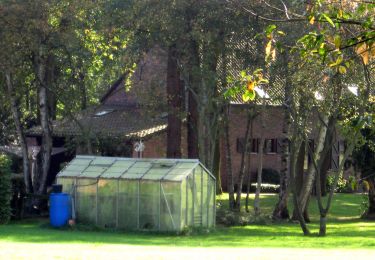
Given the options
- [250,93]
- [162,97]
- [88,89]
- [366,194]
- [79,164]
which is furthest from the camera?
[366,194]

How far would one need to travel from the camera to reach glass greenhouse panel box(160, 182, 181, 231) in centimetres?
2459

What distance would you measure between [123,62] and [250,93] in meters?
20.7

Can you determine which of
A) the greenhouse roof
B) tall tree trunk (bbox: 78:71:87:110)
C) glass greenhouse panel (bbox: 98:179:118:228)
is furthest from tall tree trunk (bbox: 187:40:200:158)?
glass greenhouse panel (bbox: 98:179:118:228)

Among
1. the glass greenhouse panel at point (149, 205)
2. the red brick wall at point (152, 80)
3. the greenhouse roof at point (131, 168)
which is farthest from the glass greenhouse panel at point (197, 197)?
the red brick wall at point (152, 80)

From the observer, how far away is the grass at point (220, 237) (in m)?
21.3

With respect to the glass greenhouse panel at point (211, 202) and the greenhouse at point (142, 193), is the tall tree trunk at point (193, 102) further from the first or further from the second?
the glass greenhouse panel at point (211, 202)

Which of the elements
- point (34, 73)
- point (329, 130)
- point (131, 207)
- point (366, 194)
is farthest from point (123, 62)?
point (366, 194)

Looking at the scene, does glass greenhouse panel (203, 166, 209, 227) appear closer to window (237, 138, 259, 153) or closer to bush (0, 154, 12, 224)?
bush (0, 154, 12, 224)

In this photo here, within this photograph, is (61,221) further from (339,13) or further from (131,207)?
(339,13)

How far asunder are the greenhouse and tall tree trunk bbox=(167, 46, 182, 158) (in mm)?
4182

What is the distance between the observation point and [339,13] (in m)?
9.31

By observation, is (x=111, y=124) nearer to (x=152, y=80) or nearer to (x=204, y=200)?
(x=152, y=80)

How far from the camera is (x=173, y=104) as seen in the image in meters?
30.8

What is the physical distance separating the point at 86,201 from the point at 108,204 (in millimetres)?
901
